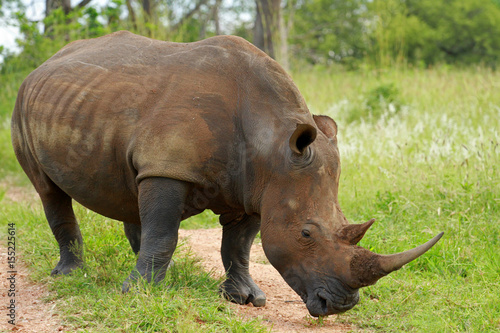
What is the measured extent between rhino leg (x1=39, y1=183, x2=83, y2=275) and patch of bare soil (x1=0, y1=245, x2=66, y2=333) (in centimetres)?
27

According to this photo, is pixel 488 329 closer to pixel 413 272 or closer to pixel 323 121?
pixel 413 272

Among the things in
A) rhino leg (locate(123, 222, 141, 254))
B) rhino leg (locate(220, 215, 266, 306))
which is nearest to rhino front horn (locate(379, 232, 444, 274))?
rhino leg (locate(220, 215, 266, 306))

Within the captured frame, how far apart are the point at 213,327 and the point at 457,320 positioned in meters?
1.58

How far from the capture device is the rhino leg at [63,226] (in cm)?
470

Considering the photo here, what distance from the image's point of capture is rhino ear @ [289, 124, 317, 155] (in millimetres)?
3357

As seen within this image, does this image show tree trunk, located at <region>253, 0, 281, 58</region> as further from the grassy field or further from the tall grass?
the grassy field

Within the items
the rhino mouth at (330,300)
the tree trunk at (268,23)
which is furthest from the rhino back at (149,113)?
the tree trunk at (268,23)

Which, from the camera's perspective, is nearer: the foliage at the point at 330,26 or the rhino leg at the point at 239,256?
the rhino leg at the point at 239,256

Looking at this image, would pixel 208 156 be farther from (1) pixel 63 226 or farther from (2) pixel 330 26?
(2) pixel 330 26

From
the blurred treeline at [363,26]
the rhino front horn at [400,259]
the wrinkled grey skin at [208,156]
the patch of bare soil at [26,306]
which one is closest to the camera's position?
the rhino front horn at [400,259]

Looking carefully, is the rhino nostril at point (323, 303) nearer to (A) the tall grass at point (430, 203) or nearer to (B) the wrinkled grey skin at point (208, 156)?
(B) the wrinkled grey skin at point (208, 156)

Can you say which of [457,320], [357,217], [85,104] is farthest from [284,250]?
[357,217]

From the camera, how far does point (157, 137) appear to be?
3652 millimetres

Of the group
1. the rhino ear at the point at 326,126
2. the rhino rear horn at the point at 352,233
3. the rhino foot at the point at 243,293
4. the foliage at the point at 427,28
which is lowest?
the foliage at the point at 427,28
